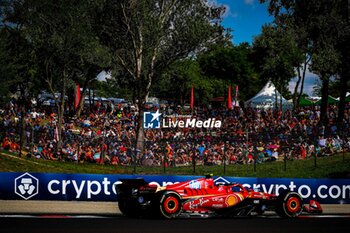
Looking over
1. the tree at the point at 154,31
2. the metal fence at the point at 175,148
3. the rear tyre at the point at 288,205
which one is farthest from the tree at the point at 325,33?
the rear tyre at the point at 288,205

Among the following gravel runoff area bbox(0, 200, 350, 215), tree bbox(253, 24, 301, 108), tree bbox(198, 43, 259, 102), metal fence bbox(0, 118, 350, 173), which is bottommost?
gravel runoff area bbox(0, 200, 350, 215)

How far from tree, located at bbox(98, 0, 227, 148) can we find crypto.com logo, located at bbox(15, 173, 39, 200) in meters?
13.4

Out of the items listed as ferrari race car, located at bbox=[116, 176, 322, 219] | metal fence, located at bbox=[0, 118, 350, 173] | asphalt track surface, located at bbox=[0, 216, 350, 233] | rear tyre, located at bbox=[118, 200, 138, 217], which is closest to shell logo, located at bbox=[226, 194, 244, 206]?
ferrari race car, located at bbox=[116, 176, 322, 219]

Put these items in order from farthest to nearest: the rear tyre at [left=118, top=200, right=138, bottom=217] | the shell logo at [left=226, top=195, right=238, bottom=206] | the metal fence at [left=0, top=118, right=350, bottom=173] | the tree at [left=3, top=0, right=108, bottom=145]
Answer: the tree at [left=3, top=0, right=108, bottom=145], the metal fence at [left=0, top=118, right=350, bottom=173], the shell logo at [left=226, top=195, right=238, bottom=206], the rear tyre at [left=118, top=200, right=138, bottom=217]

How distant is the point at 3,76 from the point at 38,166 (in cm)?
1103

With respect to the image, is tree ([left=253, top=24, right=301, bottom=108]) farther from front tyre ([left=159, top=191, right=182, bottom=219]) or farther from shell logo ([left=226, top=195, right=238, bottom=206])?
front tyre ([left=159, top=191, right=182, bottom=219])

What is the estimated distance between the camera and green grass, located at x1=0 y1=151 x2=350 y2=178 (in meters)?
24.1

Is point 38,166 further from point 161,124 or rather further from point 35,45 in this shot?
point 35,45

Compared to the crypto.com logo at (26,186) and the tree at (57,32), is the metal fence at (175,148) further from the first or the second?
the tree at (57,32)

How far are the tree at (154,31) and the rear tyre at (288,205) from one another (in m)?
16.8

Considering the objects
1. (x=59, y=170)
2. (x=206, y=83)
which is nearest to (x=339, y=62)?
(x=59, y=170)

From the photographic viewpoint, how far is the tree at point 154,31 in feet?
103

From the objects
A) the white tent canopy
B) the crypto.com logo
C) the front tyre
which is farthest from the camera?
the white tent canopy

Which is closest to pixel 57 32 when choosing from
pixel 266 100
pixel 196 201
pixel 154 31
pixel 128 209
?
pixel 154 31
